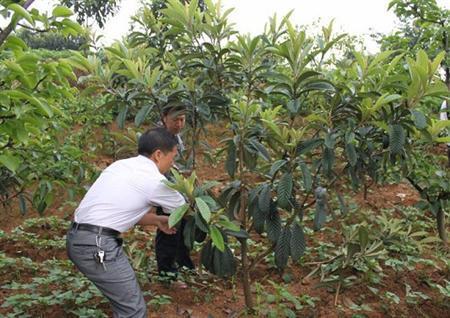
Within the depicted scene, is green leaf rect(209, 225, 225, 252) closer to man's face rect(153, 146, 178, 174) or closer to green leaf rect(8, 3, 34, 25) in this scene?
man's face rect(153, 146, 178, 174)

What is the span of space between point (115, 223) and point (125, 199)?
5.4 inches

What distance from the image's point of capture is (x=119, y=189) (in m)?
2.66

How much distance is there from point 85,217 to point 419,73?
1.82 m

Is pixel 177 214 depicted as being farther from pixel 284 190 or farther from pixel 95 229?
pixel 284 190

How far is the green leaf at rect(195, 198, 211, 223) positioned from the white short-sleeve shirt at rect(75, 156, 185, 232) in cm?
21

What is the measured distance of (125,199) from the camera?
8.73 ft

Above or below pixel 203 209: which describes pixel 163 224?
below

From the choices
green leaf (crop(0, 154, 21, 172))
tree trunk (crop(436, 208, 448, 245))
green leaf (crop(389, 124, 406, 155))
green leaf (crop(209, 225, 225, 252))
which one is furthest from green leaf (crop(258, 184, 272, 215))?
tree trunk (crop(436, 208, 448, 245))

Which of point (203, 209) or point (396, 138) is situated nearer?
point (203, 209)

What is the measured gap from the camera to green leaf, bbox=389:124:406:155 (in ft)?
8.58

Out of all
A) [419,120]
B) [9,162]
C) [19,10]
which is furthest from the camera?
[419,120]

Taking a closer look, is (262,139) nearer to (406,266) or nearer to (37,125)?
(37,125)

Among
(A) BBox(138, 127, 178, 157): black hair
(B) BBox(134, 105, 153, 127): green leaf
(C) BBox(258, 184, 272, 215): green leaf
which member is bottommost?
(C) BBox(258, 184, 272, 215): green leaf

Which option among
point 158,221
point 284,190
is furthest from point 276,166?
point 158,221
